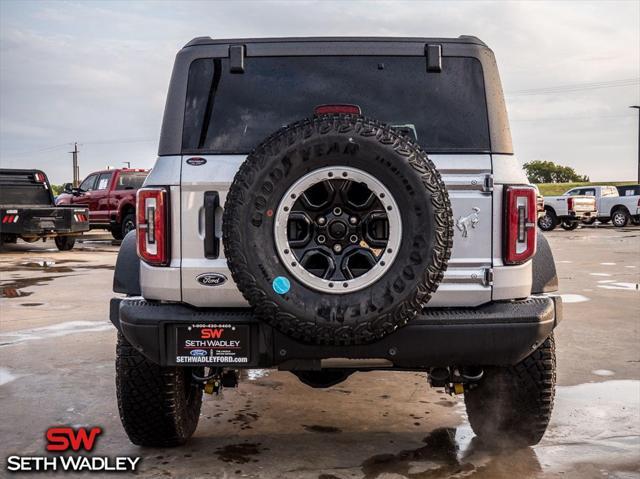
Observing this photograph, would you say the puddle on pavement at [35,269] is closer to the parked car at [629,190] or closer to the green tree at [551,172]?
the parked car at [629,190]

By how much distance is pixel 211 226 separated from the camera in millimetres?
3580

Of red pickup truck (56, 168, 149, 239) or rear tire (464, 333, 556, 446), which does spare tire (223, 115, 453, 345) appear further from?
red pickup truck (56, 168, 149, 239)

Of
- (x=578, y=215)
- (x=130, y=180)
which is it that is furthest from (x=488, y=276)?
(x=578, y=215)

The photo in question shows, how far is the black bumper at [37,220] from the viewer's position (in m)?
17.6

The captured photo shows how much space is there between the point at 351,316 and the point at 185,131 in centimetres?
124

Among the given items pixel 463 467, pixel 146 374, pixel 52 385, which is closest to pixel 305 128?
pixel 146 374

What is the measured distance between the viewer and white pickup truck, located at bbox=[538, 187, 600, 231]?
29.9 metres

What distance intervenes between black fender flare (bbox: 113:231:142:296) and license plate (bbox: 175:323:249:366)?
0.54 meters

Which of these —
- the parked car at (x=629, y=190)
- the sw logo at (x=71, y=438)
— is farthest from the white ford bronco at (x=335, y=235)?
the parked car at (x=629, y=190)

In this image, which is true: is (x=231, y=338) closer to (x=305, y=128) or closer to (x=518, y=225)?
(x=305, y=128)

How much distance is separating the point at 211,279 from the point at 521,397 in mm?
1694

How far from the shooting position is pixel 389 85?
149 inches

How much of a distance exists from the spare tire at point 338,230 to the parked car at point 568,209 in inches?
1108

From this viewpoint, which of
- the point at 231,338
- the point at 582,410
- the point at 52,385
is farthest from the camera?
the point at 52,385
